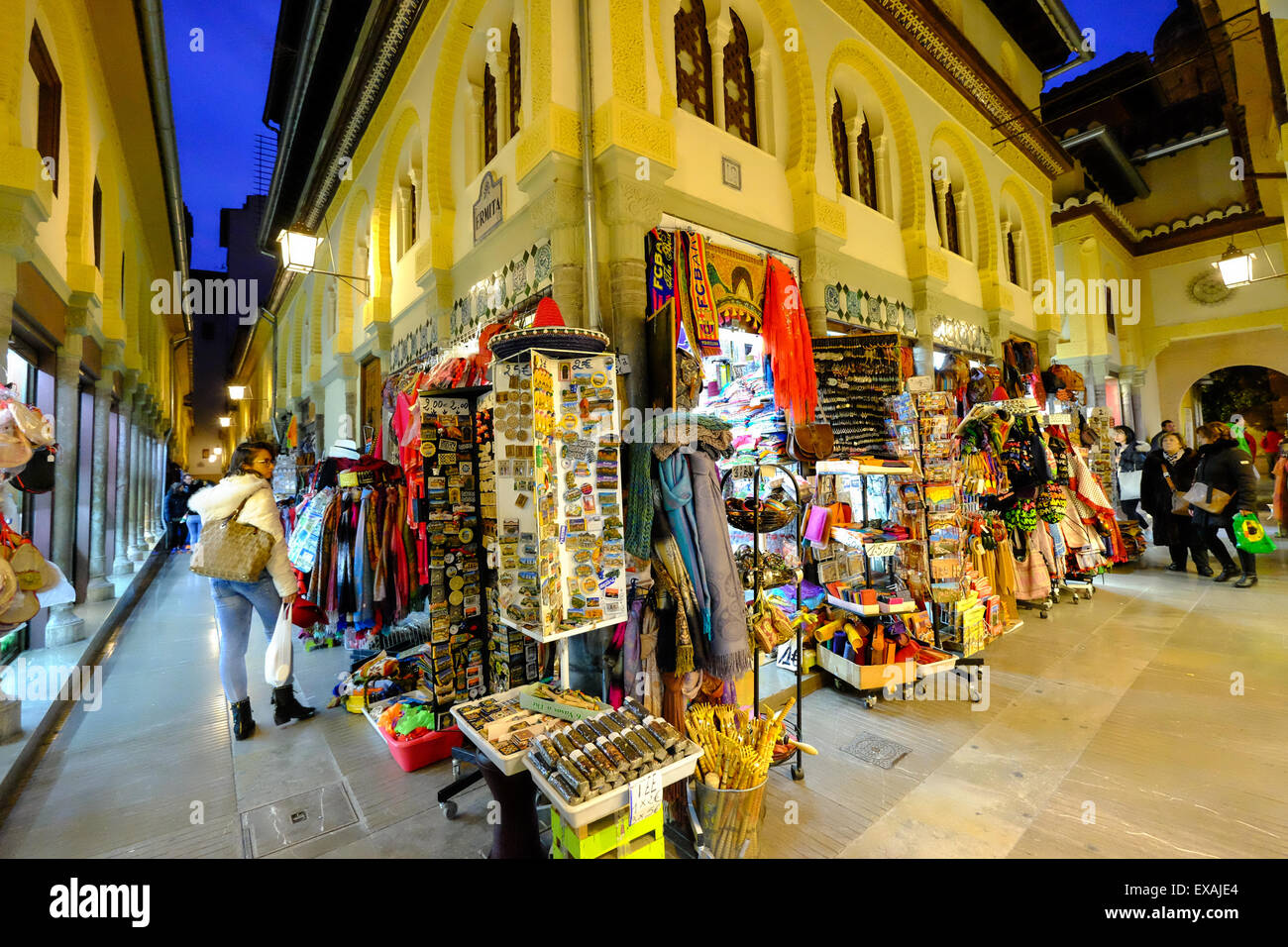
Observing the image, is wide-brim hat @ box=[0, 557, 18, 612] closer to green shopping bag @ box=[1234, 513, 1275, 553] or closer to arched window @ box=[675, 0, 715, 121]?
arched window @ box=[675, 0, 715, 121]

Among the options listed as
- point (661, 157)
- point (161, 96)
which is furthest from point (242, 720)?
point (161, 96)

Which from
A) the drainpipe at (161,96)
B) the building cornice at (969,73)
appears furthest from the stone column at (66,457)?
the building cornice at (969,73)

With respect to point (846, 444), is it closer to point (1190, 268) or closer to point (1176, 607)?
point (1176, 607)

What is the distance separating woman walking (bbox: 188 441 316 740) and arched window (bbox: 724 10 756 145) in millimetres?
4818

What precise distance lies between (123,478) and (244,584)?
8.17 meters

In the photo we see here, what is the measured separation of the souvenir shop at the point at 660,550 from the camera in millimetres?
2379

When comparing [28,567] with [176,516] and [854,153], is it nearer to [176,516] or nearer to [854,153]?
[854,153]

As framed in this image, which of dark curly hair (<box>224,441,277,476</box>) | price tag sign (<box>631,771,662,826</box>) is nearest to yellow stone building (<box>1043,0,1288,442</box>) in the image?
price tag sign (<box>631,771,662,826</box>)

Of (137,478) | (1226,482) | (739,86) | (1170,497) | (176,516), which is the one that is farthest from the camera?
(176,516)

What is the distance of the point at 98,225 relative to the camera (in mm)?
7602

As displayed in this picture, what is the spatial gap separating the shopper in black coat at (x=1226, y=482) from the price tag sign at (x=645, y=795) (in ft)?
26.9

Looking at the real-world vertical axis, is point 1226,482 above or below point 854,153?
below

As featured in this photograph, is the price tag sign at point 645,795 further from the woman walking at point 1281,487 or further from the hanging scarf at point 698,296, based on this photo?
the woman walking at point 1281,487

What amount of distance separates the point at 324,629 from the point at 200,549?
2.25m
